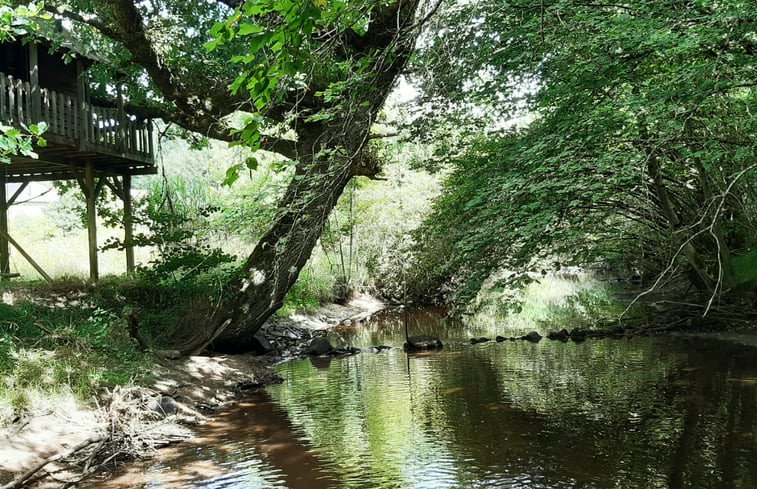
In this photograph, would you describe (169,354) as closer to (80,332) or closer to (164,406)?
(80,332)

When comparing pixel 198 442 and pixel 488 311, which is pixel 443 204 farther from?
pixel 198 442

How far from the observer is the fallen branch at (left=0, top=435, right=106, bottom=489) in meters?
5.59

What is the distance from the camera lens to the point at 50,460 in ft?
19.8

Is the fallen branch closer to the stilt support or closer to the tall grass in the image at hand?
the stilt support

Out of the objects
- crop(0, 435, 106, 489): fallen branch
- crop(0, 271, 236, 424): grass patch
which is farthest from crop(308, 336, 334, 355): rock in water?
crop(0, 435, 106, 489): fallen branch

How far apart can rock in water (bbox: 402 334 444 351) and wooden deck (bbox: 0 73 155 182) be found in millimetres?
7037

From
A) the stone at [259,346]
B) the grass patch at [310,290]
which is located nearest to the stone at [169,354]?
the stone at [259,346]

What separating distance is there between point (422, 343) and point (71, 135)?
781 cm

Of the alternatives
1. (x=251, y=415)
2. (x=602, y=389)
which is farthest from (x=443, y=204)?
(x=251, y=415)

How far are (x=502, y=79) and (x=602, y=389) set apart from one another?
439cm

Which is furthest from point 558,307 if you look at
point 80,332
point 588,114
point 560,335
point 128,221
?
point 80,332

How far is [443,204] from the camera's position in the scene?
42.2 feet

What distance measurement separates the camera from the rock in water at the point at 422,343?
12766mm

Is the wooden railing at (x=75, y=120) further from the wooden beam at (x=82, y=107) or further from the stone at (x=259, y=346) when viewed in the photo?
the stone at (x=259, y=346)
